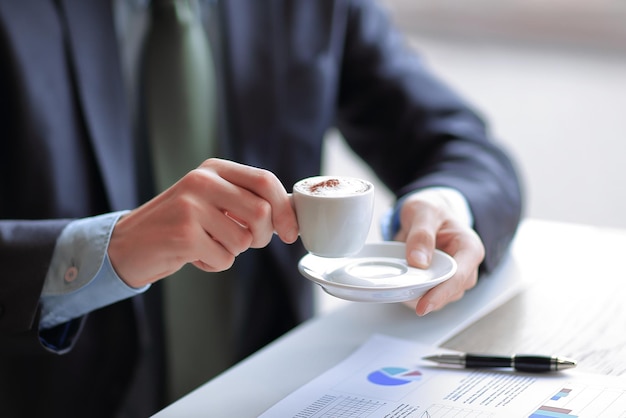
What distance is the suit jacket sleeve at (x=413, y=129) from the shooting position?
1270 mm

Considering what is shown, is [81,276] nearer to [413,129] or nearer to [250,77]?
[250,77]

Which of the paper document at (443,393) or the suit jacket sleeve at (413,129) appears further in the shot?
the suit jacket sleeve at (413,129)

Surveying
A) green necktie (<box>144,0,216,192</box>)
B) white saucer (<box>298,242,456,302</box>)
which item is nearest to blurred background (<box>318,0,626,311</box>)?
green necktie (<box>144,0,216,192</box>)

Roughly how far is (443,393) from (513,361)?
0.11 m

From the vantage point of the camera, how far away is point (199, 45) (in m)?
1.38

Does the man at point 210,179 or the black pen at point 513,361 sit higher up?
the man at point 210,179

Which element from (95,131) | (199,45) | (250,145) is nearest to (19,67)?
(95,131)

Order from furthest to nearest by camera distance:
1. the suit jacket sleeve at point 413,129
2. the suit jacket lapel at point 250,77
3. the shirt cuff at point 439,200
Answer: the suit jacket lapel at point 250,77
the suit jacket sleeve at point 413,129
the shirt cuff at point 439,200

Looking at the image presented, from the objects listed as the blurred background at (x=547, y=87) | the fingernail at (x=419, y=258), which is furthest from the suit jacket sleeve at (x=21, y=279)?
the blurred background at (x=547, y=87)

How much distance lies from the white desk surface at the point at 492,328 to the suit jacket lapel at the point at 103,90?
16.1 inches

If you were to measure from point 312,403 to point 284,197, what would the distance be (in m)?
0.23

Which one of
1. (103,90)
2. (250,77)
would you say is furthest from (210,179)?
(250,77)

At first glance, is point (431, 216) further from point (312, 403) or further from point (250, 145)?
point (250, 145)

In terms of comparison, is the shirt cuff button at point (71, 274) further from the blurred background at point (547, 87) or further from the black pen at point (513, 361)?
the blurred background at point (547, 87)
